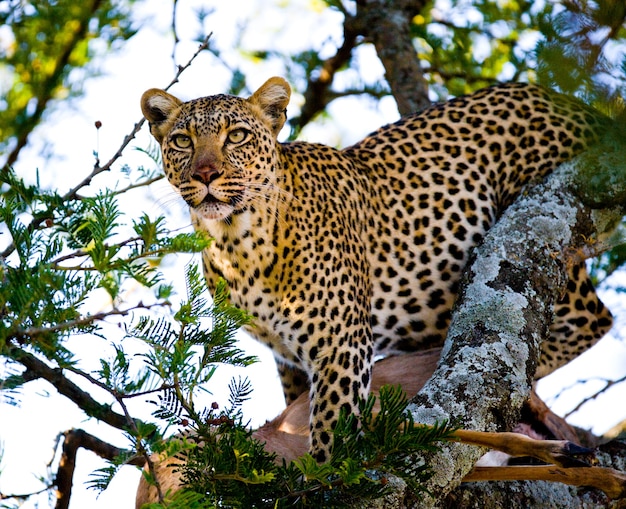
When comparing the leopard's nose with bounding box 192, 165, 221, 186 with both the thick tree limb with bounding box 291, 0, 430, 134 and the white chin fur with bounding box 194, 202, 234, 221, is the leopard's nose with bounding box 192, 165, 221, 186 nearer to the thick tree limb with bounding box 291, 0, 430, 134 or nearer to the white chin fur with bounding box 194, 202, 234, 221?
the white chin fur with bounding box 194, 202, 234, 221

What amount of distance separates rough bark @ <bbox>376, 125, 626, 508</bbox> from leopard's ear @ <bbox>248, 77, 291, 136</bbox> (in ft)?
6.64

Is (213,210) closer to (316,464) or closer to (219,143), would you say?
(219,143)

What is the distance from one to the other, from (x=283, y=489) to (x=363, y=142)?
4.94 meters

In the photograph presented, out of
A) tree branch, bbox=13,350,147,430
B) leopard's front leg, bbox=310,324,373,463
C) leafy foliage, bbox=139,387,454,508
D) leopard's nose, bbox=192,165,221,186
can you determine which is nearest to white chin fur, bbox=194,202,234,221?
leopard's nose, bbox=192,165,221,186

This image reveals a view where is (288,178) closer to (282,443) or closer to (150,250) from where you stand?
(282,443)

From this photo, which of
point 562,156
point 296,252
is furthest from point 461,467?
point 562,156

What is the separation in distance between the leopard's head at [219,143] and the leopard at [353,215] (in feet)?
0.04

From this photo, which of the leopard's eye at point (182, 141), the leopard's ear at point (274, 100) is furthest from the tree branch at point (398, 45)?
the leopard's eye at point (182, 141)

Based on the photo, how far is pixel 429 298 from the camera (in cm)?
809

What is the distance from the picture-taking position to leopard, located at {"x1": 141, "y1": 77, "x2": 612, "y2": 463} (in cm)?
702

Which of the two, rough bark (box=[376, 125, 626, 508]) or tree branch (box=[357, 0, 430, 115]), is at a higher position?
tree branch (box=[357, 0, 430, 115])

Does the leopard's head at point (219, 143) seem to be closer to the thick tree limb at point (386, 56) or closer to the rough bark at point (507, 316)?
the rough bark at point (507, 316)

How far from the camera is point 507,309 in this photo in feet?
20.2

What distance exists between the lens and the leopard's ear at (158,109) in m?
7.46
